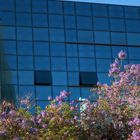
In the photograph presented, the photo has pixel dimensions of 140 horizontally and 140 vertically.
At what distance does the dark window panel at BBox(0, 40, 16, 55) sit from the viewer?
164 feet

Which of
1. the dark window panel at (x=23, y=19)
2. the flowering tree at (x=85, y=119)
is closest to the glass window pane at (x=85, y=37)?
the dark window panel at (x=23, y=19)

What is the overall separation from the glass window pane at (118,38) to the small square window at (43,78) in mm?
7608

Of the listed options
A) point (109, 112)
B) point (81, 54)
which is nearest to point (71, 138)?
point (109, 112)

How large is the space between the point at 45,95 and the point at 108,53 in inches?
311

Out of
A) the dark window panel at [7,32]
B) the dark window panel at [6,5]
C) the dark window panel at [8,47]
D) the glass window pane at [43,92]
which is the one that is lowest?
the glass window pane at [43,92]

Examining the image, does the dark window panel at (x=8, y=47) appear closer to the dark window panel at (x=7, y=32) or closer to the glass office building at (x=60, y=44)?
the glass office building at (x=60, y=44)

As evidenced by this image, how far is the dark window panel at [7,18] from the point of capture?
51.5m

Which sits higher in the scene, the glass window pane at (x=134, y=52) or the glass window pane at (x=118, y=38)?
the glass window pane at (x=118, y=38)

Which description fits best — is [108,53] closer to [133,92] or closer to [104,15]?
A: [104,15]

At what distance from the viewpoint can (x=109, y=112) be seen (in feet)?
48.9

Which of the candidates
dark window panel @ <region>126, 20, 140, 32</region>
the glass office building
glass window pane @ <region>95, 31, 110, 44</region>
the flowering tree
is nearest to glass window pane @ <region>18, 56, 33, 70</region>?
the glass office building

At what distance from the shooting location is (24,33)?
5172 cm

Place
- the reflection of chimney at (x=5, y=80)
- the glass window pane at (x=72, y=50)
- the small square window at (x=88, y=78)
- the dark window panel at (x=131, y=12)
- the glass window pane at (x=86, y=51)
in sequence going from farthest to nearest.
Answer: the dark window panel at (x=131, y=12)
the glass window pane at (x=86, y=51)
the glass window pane at (x=72, y=50)
the small square window at (x=88, y=78)
the reflection of chimney at (x=5, y=80)

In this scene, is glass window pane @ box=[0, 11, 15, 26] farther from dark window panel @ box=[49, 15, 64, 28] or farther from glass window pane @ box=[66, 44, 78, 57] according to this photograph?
glass window pane @ box=[66, 44, 78, 57]
